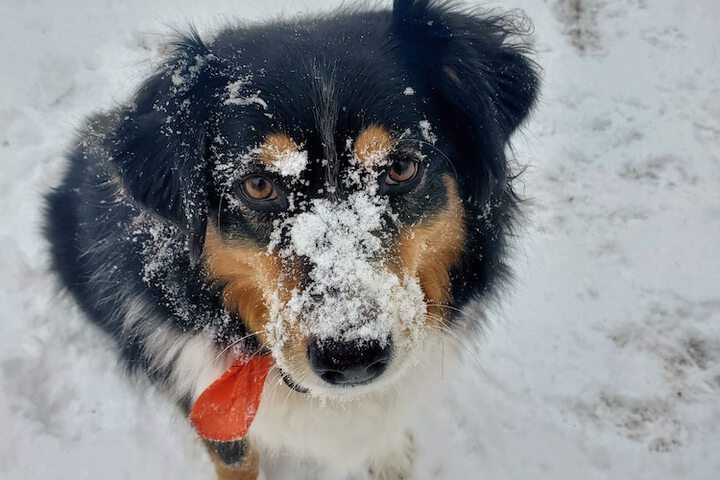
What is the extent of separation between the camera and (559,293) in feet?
12.4

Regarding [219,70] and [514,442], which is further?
[514,442]

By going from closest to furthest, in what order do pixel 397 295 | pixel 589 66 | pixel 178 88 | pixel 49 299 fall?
1. pixel 397 295
2. pixel 178 88
3. pixel 49 299
4. pixel 589 66

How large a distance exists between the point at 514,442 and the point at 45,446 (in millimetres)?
2598

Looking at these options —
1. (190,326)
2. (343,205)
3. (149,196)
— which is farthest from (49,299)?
(343,205)

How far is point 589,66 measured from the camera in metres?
4.79

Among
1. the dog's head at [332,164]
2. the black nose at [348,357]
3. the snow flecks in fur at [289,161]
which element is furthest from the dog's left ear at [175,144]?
the black nose at [348,357]

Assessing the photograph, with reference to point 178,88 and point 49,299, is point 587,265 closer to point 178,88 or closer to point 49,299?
point 178,88

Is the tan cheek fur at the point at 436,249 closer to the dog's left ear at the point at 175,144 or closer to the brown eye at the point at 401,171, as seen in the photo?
the brown eye at the point at 401,171

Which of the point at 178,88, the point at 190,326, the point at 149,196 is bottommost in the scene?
the point at 190,326

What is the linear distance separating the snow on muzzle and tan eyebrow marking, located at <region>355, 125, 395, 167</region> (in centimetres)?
13

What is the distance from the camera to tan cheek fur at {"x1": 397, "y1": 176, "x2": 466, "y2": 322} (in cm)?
209

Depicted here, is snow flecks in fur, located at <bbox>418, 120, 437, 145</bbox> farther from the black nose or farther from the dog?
the black nose

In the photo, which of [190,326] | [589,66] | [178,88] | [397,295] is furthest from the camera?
[589,66]

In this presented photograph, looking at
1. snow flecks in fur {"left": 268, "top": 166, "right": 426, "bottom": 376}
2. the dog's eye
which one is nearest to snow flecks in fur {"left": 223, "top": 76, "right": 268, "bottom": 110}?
the dog's eye
